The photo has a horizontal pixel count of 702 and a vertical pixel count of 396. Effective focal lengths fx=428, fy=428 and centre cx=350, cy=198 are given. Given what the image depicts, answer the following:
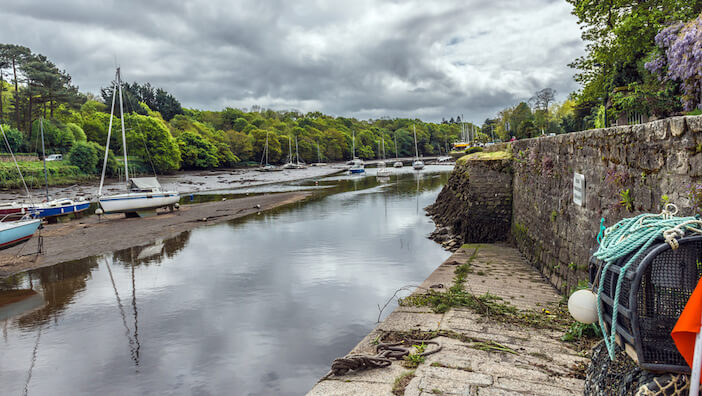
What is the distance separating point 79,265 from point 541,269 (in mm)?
14851

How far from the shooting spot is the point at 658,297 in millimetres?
2293

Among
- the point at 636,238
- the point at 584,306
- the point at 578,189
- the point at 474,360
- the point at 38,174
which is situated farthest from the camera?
the point at 38,174

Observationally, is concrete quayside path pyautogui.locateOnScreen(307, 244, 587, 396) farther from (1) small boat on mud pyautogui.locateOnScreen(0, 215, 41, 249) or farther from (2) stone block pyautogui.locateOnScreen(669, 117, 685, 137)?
(1) small boat on mud pyautogui.locateOnScreen(0, 215, 41, 249)

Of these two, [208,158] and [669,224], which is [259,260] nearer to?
[669,224]

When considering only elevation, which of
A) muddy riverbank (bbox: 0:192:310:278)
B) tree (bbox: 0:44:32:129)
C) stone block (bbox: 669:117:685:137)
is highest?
tree (bbox: 0:44:32:129)

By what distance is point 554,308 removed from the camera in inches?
264

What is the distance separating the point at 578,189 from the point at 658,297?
496 cm

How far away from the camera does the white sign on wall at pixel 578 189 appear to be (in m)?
6.62

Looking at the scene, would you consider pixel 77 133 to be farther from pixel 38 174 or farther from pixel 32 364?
pixel 32 364

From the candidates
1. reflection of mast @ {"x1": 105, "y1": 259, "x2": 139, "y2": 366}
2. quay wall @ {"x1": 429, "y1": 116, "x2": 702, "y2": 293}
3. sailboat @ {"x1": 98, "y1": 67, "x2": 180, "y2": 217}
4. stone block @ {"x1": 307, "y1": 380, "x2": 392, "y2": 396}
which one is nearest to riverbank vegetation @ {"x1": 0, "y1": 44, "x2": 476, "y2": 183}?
sailboat @ {"x1": 98, "y1": 67, "x2": 180, "y2": 217}

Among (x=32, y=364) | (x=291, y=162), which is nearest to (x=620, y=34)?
(x=32, y=364)

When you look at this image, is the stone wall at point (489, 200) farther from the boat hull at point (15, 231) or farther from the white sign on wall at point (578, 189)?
the boat hull at point (15, 231)

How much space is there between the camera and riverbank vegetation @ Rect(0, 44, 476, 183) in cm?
5712

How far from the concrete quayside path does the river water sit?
7.31ft
